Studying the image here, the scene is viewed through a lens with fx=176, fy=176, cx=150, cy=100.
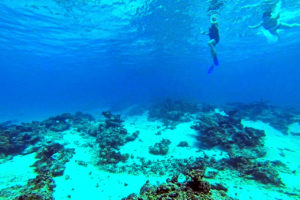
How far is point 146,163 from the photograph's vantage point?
761 cm

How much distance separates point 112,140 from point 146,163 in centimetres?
228

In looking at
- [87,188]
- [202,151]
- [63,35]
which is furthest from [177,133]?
[63,35]

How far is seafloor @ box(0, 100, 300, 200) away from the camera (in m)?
5.57

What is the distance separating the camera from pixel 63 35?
2494 centimetres

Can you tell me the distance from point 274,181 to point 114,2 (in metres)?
17.4

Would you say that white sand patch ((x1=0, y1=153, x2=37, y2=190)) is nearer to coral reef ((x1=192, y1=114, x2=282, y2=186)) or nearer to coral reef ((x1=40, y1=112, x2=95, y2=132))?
coral reef ((x1=40, y1=112, x2=95, y2=132))

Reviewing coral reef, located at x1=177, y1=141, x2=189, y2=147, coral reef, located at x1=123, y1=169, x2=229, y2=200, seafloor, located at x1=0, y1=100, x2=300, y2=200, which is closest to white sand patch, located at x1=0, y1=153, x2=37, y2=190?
seafloor, located at x1=0, y1=100, x2=300, y2=200

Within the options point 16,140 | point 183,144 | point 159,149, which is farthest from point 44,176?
point 183,144

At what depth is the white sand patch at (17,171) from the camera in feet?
20.8

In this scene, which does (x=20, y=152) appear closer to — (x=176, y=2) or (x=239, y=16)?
(x=176, y=2)

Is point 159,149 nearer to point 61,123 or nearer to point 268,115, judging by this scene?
point 61,123

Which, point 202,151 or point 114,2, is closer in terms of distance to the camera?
point 202,151

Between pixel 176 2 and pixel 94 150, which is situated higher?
Result: pixel 176 2

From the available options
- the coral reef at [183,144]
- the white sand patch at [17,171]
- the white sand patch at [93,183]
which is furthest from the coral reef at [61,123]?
the coral reef at [183,144]
